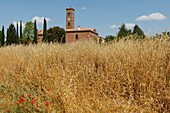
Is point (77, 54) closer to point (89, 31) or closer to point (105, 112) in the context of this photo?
point (105, 112)

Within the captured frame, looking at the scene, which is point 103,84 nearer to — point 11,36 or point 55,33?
point 11,36

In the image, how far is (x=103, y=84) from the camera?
139 inches

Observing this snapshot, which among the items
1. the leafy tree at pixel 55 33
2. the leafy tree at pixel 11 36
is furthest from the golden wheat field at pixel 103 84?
the leafy tree at pixel 55 33

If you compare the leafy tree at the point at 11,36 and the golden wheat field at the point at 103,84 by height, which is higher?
the leafy tree at the point at 11,36

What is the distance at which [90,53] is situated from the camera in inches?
182

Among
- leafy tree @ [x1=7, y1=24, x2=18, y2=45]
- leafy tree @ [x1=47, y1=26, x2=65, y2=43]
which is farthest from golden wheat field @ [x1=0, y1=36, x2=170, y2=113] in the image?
leafy tree @ [x1=47, y1=26, x2=65, y2=43]

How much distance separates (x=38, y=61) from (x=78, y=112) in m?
2.87

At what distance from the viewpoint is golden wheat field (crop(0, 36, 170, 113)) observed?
99.2 inches

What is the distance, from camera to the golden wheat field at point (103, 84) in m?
2.52

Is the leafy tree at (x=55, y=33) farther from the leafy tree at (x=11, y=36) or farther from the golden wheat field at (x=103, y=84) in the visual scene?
the golden wheat field at (x=103, y=84)

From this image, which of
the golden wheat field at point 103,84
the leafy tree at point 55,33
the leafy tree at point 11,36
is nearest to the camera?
the golden wheat field at point 103,84

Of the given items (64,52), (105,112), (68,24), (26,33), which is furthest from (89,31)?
(105,112)

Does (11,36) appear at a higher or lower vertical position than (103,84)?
higher

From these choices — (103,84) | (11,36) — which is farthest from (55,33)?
(103,84)
